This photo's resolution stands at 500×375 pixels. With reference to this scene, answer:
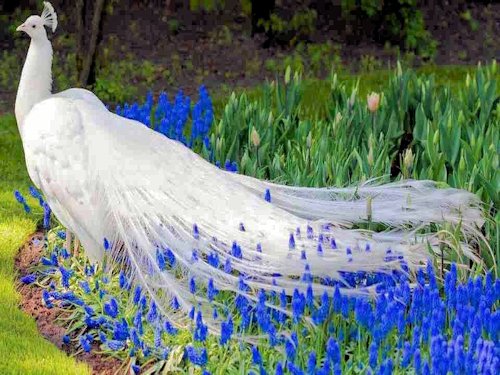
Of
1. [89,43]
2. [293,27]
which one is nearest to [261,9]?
[293,27]

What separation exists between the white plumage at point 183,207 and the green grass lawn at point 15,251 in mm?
429

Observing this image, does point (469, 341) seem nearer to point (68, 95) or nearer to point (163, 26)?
point (68, 95)

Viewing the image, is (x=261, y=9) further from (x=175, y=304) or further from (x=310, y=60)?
(x=175, y=304)

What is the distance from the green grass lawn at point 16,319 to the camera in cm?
398

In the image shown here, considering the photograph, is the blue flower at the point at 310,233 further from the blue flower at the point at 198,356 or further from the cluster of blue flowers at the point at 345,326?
the blue flower at the point at 198,356

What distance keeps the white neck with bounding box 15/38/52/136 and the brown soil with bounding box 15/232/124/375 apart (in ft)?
2.18

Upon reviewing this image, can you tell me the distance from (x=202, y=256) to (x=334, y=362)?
91 cm

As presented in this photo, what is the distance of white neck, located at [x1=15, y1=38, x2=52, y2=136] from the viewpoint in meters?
4.85

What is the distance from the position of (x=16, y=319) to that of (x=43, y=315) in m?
0.14

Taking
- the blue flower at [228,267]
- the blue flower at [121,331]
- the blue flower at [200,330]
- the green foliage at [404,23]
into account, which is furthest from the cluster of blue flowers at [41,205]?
the green foliage at [404,23]

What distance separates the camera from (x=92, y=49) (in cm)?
770

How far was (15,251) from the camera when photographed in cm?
513

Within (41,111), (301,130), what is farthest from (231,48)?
(41,111)

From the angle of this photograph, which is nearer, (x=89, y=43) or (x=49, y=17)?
(x=49, y=17)
